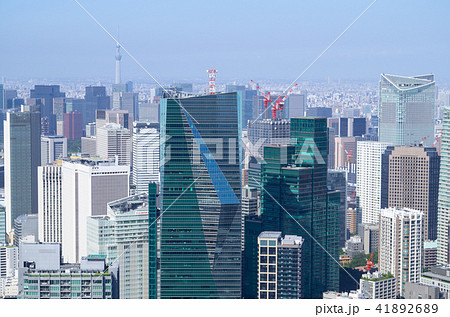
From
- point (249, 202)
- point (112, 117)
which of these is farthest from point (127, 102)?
point (249, 202)

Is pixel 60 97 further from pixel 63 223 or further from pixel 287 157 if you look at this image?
pixel 287 157

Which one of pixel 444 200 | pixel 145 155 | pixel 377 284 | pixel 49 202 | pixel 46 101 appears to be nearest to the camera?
pixel 377 284

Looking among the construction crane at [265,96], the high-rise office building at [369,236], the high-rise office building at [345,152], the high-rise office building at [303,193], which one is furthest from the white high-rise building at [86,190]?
the high-rise office building at [345,152]

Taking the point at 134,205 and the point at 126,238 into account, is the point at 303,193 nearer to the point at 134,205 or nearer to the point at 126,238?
the point at 134,205

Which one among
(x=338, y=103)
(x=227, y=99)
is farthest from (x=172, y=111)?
(x=338, y=103)

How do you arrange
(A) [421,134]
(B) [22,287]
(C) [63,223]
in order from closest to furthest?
(B) [22,287] → (C) [63,223] → (A) [421,134]

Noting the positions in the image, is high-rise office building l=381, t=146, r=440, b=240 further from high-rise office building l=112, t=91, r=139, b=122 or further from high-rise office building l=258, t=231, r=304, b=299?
high-rise office building l=112, t=91, r=139, b=122

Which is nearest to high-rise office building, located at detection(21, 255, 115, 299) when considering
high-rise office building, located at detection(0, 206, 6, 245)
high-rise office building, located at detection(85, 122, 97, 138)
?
high-rise office building, located at detection(0, 206, 6, 245)
